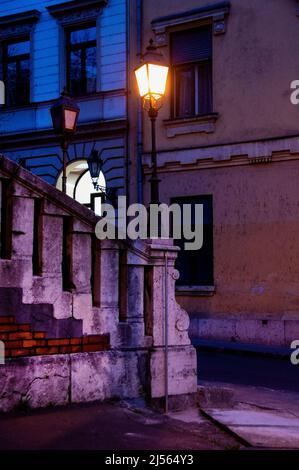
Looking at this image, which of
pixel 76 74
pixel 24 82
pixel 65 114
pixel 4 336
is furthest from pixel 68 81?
pixel 4 336

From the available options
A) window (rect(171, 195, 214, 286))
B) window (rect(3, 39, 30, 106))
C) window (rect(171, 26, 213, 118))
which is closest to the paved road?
window (rect(171, 195, 214, 286))

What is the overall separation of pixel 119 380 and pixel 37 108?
12.7m

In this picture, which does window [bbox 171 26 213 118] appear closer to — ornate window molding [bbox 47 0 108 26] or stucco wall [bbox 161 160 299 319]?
stucco wall [bbox 161 160 299 319]

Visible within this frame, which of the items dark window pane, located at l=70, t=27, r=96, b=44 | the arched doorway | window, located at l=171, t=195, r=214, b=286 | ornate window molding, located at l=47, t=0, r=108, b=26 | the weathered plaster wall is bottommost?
the weathered plaster wall

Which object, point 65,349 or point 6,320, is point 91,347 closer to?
point 65,349

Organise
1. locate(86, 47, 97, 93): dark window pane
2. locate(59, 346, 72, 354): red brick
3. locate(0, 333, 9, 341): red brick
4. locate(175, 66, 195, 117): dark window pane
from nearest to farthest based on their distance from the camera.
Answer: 1. locate(0, 333, 9, 341): red brick
2. locate(59, 346, 72, 354): red brick
3. locate(175, 66, 195, 117): dark window pane
4. locate(86, 47, 97, 93): dark window pane

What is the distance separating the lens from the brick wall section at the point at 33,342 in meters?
5.64

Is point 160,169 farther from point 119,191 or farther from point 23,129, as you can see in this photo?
point 23,129

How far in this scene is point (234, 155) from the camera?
1496cm

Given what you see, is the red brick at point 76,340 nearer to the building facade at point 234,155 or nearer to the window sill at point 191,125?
the building facade at point 234,155

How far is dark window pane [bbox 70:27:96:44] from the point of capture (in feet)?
56.2

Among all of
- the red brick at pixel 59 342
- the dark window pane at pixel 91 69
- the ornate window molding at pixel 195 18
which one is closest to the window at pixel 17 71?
the dark window pane at pixel 91 69

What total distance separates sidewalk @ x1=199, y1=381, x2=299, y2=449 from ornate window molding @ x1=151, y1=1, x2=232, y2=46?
9.63 metres

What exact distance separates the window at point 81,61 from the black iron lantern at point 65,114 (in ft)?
19.8
